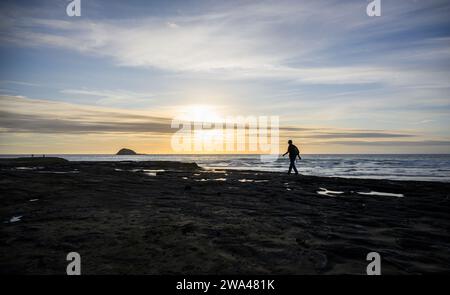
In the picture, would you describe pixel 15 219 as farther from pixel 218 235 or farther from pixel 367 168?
pixel 367 168

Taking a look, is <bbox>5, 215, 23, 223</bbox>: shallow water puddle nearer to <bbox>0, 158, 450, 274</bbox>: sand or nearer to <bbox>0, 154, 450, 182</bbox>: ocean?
<bbox>0, 158, 450, 274</bbox>: sand

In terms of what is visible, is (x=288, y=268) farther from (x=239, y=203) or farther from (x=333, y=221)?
(x=239, y=203)

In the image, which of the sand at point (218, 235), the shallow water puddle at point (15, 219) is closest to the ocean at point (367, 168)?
the sand at point (218, 235)

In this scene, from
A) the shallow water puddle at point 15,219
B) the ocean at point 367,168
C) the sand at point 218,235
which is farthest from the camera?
the ocean at point 367,168

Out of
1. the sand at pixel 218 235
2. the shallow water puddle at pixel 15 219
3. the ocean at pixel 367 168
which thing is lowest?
the ocean at pixel 367 168

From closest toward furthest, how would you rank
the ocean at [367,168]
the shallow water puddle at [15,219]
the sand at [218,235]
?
1. the sand at [218,235]
2. the shallow water puddle at [15,219]
3. the ocean at [367,168]

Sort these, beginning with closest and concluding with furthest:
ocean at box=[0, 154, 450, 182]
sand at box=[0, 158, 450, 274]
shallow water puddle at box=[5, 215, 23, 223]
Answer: sand at box=[0, 158, 450, 274]
shallow water puddle at box=[5, 215, 23, 223]
ocean at box=[0, 154, 450, 182]

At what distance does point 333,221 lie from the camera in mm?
7383

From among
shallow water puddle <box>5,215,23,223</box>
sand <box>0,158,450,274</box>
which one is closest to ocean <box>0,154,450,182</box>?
sand <box>0,158,450,274</box>

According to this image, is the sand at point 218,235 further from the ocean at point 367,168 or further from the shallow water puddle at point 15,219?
the ocean at point 367,168

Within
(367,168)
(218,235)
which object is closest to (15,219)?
(218,235)

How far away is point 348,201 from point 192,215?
6401mm

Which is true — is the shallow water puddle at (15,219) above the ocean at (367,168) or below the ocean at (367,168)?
above
